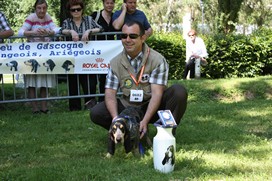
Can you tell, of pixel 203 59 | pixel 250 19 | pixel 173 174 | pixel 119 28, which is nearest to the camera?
pixel 173 174

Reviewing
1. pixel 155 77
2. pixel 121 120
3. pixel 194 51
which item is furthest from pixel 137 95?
pixel 194 51

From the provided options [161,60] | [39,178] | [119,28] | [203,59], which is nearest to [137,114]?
[161,60]

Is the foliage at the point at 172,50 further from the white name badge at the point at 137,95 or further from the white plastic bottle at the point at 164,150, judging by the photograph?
the white plastic bottle at the point at 164,150

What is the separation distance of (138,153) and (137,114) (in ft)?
1.24

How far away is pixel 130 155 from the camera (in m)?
4.31

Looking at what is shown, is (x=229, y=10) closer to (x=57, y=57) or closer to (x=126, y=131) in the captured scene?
(x=57, y=57)

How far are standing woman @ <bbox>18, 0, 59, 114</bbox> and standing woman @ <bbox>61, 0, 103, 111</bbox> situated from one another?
268 mm

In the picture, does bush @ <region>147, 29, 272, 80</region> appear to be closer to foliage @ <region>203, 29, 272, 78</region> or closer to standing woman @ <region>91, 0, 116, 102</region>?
foliage @ <region>203, 29, 272, 78</region>

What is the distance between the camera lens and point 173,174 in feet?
12.2

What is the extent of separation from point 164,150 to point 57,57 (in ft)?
13.7

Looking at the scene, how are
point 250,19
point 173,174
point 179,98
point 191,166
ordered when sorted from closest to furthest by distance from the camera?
point 173,174
point 191,166
point 179,98
point 250,19

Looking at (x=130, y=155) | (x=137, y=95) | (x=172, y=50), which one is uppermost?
(x=137, y=95)

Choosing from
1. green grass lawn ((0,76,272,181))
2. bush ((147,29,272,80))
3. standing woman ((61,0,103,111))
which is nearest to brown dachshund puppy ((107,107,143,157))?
green grass lawn ((0,76,272,181))

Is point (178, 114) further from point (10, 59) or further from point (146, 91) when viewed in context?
point (10, 59)
